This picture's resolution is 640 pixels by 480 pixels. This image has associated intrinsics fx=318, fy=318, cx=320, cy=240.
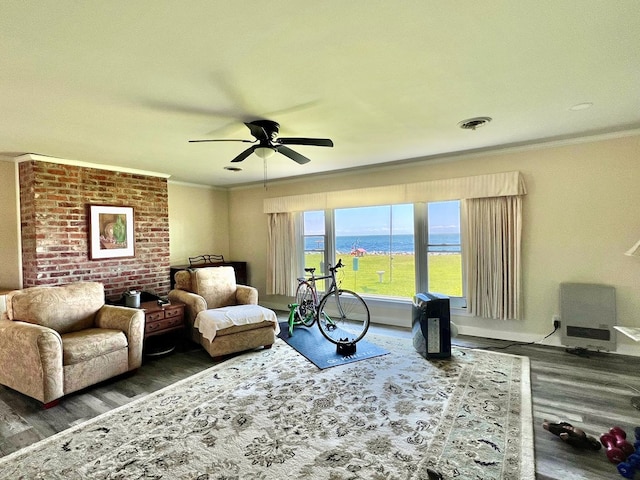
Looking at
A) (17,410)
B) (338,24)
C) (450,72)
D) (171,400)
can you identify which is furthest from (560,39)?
(17,410)

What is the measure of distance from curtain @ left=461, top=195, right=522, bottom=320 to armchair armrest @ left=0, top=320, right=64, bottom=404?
4.52 m

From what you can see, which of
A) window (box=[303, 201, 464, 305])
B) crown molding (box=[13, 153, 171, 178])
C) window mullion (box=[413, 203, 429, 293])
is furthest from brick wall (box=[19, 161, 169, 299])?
window mullion (box=[413, 203, 429, 293])

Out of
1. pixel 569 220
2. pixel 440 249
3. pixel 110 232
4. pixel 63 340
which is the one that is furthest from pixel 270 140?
pixel 569 220

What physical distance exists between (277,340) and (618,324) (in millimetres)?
3949

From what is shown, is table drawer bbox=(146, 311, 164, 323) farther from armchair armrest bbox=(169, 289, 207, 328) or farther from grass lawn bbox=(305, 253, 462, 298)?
grass lawn bbox=(305, 253, 462, 298)

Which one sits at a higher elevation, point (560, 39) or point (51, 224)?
point (560, 39)

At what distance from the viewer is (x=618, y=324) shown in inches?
137

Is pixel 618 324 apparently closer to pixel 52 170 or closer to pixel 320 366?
pixel 320 366

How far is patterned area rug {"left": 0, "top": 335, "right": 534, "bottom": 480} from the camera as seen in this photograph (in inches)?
74.8

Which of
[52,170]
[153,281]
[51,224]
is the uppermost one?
[52,170]

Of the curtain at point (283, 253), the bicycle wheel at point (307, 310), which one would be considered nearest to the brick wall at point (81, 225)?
the curtain at point (283, 253)

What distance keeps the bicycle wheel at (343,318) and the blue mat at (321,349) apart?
118mm

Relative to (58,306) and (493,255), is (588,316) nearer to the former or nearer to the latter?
(493,255)

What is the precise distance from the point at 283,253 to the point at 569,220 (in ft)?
13.9
